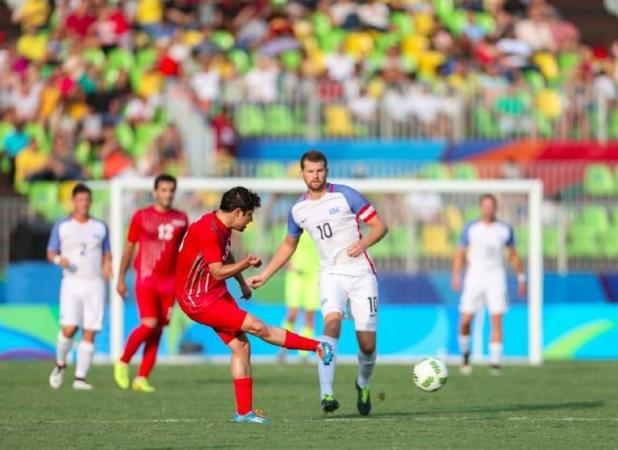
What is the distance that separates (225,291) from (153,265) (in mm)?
4386

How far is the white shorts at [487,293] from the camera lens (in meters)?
19.8

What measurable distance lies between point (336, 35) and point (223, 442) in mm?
19041

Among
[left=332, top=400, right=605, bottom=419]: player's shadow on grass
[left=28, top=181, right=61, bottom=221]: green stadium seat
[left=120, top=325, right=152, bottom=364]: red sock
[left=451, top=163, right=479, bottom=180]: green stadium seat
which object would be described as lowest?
[left=332, top=400, right=605, bottom=419]: player's shadow on grass

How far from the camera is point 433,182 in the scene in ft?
72.0

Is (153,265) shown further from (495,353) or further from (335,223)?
(495,353)

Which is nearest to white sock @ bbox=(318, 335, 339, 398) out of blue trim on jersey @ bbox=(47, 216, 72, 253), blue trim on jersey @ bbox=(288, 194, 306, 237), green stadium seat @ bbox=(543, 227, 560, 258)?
blue trim on jersey @ bbox=(288, 194, 306, 237)

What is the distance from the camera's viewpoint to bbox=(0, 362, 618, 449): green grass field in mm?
10883

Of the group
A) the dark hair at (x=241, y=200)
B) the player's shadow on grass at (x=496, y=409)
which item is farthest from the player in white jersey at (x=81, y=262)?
the dark hair at (x=241, y=200)

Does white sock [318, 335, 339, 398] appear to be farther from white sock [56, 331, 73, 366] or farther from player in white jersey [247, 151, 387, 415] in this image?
white sock [56, 331, 73, 366]

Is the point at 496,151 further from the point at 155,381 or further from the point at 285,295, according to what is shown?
the point at 155,381

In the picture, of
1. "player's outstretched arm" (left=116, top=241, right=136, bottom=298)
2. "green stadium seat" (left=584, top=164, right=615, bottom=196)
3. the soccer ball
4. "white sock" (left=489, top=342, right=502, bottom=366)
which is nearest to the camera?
the soccer ball

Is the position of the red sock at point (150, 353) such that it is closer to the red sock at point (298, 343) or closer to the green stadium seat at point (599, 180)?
the red sock at point (298, 343)

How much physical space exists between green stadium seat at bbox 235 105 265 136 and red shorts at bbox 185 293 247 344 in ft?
47.6

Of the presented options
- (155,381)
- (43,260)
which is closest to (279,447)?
(155,381)
